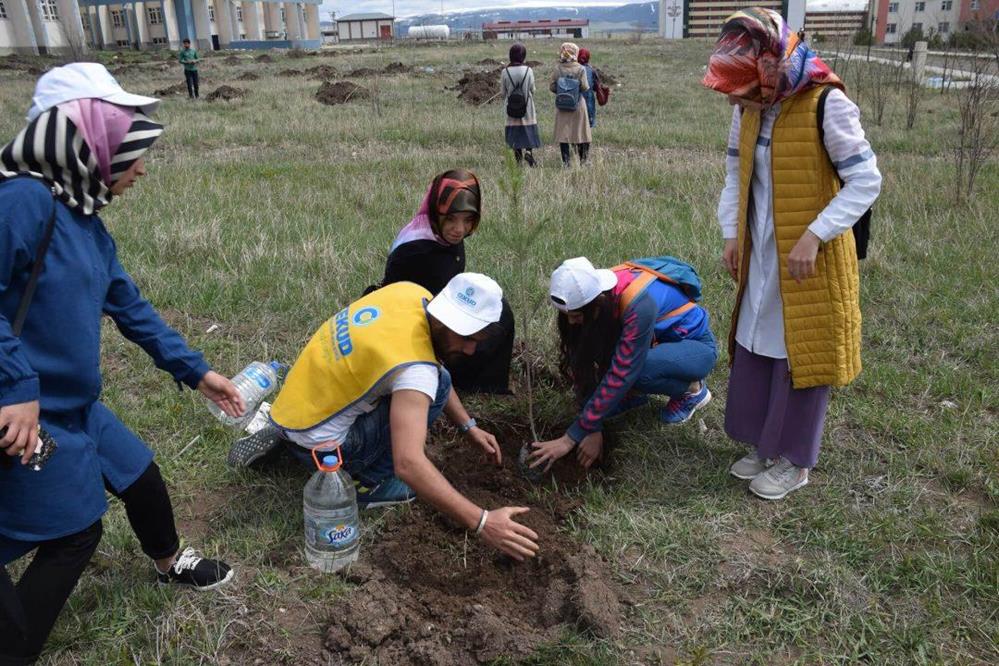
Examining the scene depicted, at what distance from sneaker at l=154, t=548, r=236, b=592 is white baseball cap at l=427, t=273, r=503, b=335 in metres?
1.01

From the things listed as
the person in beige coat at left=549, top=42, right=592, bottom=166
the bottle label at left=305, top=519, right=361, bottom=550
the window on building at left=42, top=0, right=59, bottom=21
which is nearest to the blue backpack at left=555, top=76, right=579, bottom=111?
the person in beige coat at left=549, top=42, right=592, bottom=166

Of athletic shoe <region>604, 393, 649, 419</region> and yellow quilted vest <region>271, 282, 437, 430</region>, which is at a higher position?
yellow quilted vest <region>271, 282, 437, 430</region>

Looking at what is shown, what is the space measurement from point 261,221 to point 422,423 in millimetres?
4378

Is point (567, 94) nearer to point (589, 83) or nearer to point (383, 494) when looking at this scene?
point (589, 83)

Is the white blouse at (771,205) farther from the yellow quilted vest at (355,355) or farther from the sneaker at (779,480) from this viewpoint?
the yellow quilted vest at (355,355)

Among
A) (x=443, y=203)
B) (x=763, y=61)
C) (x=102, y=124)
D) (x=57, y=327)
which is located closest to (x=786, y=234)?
(x=763, y=61)

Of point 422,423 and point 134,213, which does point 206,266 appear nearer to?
point 134,213

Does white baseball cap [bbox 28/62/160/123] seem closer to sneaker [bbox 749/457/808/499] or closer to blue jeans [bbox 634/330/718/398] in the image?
blue jeans [bbox 634/330/718/398]

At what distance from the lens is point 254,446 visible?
2.87 m

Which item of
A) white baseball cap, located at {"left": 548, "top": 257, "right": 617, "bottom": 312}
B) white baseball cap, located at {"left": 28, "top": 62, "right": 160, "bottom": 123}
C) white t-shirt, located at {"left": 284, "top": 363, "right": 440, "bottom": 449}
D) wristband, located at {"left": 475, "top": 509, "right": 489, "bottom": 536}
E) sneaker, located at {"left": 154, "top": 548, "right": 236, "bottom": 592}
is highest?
white baseball cap, located at {"left": 28, "top": 62, "right": 160, "bottom": 123}

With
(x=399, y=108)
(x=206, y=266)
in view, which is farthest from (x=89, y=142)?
(x=399, y=108)

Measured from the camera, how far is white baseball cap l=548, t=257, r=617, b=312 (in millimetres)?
2619

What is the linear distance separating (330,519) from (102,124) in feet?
4.41

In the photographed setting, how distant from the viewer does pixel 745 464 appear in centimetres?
295
